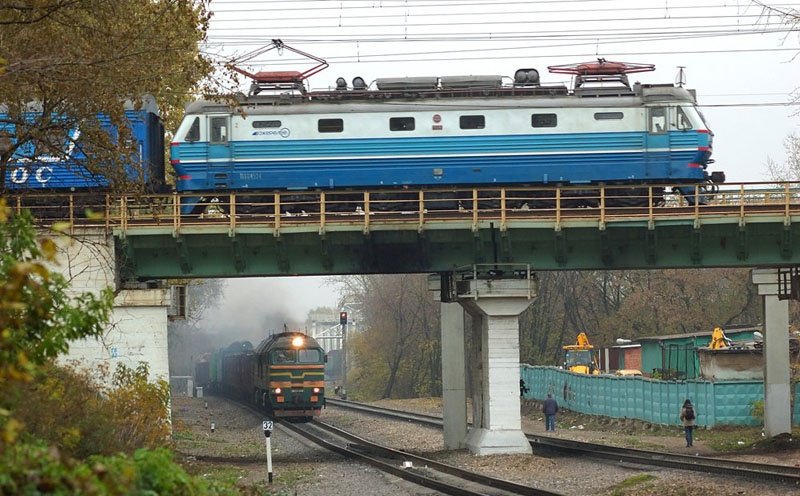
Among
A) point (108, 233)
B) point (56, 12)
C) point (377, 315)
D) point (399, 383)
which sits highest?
point (56, 12)

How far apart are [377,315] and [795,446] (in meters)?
51.8

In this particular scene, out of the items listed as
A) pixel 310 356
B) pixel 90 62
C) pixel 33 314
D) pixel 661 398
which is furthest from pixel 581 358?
pixel 33 314

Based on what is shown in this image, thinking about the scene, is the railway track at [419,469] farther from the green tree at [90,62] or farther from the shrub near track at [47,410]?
the green tree at [90,62]

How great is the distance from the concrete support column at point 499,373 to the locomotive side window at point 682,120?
24.5ft

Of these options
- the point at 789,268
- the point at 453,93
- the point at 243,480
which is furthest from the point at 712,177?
the point at 243,480

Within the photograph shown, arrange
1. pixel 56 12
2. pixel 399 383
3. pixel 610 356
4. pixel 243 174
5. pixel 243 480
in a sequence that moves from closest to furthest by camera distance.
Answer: pixel 56 12, pixel 243 480, pixel 243 174, pixel 610 356, pixel 399 383

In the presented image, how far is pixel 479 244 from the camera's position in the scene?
30.2 meters

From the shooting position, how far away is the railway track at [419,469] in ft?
69.3

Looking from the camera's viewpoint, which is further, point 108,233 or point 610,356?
point 610,356

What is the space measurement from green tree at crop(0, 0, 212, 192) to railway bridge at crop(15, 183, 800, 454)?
9.40m

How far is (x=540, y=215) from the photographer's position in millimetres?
30578

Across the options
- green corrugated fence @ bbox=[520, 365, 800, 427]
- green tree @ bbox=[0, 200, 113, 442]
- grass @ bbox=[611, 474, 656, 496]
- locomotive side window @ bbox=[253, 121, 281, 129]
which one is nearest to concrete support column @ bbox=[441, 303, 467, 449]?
locomotive side window @ bbox=[253, 121, 281, 129]

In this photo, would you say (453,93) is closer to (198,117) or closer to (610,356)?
(198,117)

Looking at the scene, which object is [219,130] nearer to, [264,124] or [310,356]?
[264,124]
